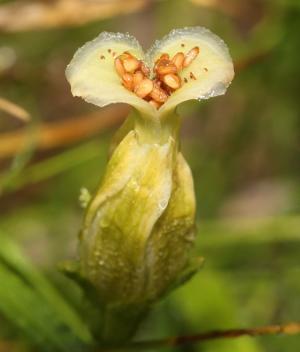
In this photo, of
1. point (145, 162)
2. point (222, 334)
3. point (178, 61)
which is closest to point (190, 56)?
point (178, 61)

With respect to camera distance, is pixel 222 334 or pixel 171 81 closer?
pixel 171 81

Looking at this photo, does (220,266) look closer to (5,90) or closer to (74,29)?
(5,90)

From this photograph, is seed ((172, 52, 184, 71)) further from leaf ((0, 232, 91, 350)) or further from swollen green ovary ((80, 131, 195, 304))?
leaf ((0, 232, 91, 350))

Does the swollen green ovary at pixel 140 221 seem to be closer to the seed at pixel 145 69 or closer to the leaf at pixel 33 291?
Result: the seed at pixel 145 69

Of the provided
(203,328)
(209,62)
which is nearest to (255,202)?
(203,328)

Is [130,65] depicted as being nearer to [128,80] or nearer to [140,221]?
[128,80]
